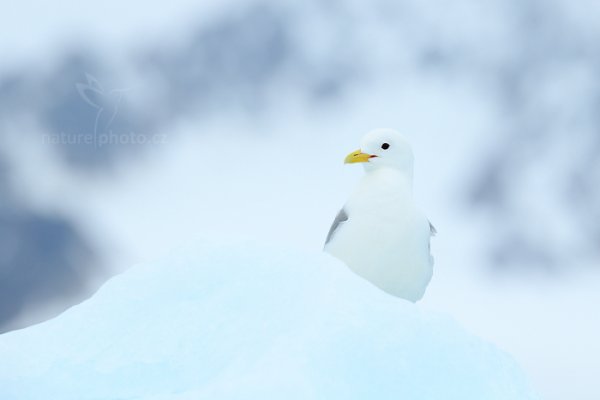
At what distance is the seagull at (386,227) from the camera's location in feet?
20.3

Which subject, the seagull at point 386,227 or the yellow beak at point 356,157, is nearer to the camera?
the seagull at point 386,227

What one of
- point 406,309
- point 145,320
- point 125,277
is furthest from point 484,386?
point 125,277

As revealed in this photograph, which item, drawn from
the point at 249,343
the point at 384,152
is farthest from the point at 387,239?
the point at 249,343

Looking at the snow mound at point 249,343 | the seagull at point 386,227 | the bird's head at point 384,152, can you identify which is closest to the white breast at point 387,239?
the seagull at point 386,227

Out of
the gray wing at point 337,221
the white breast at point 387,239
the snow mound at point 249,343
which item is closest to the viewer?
the snow mound at point 249,343

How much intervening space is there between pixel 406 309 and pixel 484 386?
599 mm

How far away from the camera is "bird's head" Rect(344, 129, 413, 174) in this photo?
6.63 metres

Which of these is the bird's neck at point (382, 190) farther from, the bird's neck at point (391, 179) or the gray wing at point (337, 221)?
the gray wing at point (337, 221)

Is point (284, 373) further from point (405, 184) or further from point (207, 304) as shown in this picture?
point (405, 184)

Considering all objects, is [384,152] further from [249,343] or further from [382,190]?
[249,343]

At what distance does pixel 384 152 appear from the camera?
6.64 meters

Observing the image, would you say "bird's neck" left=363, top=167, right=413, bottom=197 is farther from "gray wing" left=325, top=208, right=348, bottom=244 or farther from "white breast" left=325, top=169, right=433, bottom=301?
"gray wing" left=325, top=208, right=348, bottom=244

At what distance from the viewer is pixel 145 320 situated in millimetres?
4910

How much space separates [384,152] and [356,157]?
230 mm
